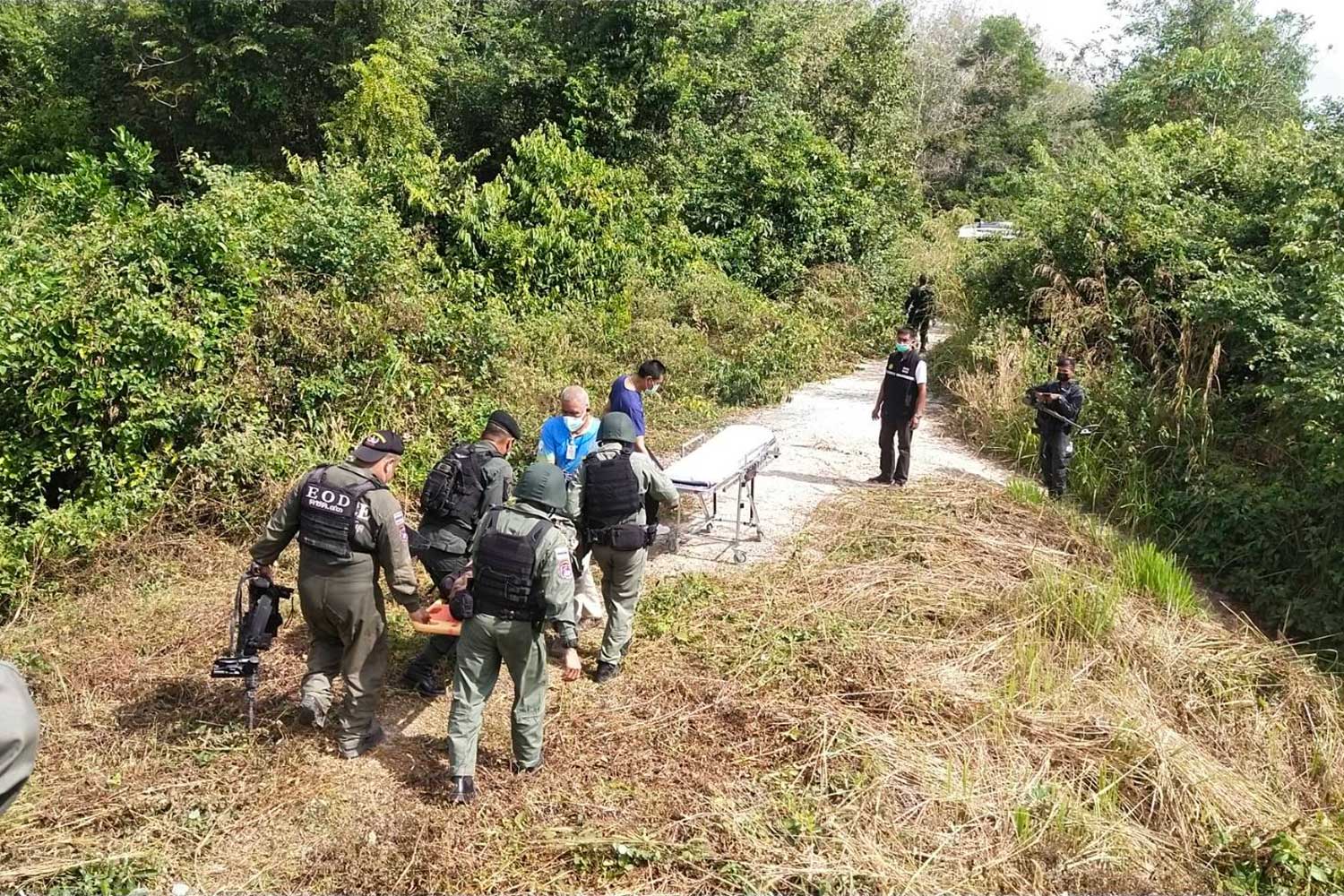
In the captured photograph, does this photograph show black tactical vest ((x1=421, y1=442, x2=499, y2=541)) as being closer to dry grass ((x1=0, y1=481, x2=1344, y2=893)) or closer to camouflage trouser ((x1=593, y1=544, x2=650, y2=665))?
camouflage trouser ((x1=593, y1=544, x2=650, y2=665))

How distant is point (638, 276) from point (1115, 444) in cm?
705

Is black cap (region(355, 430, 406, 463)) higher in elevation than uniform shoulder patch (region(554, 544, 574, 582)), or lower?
higher

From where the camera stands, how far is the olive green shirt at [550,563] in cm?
415

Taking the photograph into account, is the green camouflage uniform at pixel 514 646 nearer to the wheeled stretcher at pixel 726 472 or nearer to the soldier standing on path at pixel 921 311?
the wheeled stretcher at pixel 726 472

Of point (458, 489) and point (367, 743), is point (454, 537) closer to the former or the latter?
point (458, 489)

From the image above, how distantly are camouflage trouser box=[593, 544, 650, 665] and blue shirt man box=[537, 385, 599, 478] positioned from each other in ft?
2.96

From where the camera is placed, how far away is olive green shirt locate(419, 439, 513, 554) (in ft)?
16.8

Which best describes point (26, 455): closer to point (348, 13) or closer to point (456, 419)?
point (456, 419)

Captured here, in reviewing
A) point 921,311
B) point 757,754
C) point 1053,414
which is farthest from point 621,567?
point 921,311

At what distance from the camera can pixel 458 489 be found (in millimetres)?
5051

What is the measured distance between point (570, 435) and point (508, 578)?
2071mm

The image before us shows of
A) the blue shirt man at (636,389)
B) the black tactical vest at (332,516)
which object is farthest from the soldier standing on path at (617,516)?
the black tactical vest at (332,516)

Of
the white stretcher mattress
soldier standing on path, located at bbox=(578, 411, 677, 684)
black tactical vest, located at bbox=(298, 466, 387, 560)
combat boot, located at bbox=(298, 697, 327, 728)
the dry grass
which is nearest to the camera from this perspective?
the dry grass

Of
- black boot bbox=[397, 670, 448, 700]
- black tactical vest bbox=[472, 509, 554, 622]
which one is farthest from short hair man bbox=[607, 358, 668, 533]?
black tactical vest bbox=[472, 509, 554, 622]
